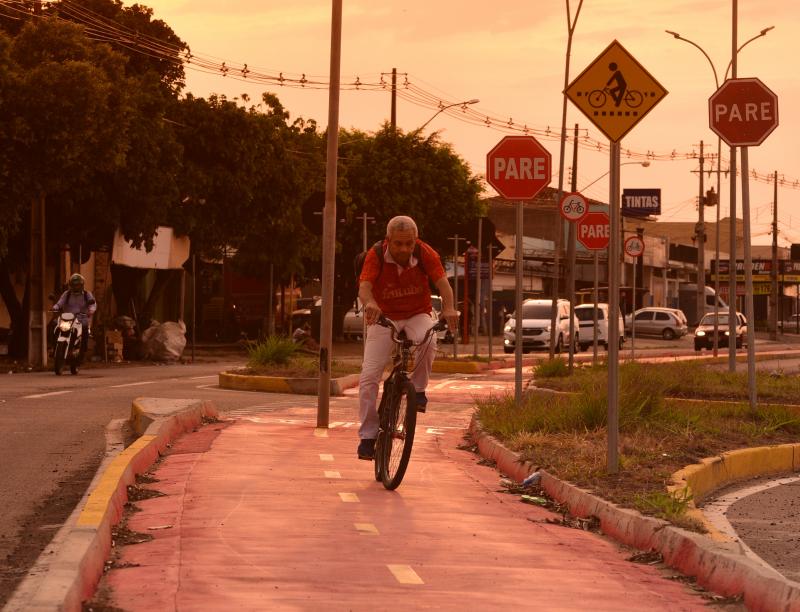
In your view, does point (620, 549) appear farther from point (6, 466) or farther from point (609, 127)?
point (6, 466)

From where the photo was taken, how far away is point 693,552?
738cm

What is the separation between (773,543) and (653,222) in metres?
129

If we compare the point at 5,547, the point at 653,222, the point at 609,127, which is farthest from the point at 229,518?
the point at 653,222

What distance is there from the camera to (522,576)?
22.8 ft

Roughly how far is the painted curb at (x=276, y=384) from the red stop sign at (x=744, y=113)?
25.4 feet

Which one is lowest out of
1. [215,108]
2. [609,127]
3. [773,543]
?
[773,543]

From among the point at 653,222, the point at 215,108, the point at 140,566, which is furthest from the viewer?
the point at 653,222

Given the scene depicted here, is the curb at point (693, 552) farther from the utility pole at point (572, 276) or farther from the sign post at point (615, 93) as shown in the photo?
the utility pole at point (572, 276)

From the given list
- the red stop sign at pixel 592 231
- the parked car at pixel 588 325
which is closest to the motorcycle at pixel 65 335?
the red stop sign at pixel 592 231

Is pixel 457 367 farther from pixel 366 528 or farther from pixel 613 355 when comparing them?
pixel 366 528

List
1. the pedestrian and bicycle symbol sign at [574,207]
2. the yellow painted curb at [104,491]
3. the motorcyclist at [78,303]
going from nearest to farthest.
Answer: the yellow painted curb at [104,491]
the motorcyclist at [78,303]
the pedestrian and bicycle symbol sign at [574,207]

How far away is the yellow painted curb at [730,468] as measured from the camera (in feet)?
33.7

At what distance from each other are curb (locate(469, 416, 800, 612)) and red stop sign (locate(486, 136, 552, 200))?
5.93m

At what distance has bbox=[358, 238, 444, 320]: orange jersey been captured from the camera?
10.1 metres
